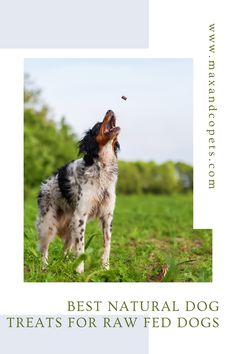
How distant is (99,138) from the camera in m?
7.57

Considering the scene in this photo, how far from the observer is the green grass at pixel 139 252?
23.9 ft

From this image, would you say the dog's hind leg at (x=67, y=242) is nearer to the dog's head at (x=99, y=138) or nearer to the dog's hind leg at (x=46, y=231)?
the dog's hind leg at (x=46, y=231)

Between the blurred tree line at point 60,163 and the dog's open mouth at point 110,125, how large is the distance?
783 centimetres

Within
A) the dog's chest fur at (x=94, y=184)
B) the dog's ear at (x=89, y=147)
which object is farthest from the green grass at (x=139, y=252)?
the dog's ear at (x=89, y=147)

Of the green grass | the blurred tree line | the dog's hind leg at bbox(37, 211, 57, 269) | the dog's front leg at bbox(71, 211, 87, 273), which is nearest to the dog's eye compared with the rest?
the dog's front leg at bbox(71, 211, 87, 273)

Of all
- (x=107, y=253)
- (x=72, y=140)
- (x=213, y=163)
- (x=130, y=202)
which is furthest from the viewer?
(x=72, y=140)

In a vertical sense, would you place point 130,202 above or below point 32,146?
below

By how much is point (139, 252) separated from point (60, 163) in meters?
10.4

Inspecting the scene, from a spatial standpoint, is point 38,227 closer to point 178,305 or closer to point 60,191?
point 60,191

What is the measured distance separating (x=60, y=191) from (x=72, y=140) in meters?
11.7

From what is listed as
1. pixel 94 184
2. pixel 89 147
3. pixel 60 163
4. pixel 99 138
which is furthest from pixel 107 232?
pixel 60 163

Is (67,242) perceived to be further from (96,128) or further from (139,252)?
(96,128)

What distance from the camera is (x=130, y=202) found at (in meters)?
17.1

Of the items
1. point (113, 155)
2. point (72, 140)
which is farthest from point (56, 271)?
point (72, 140)
